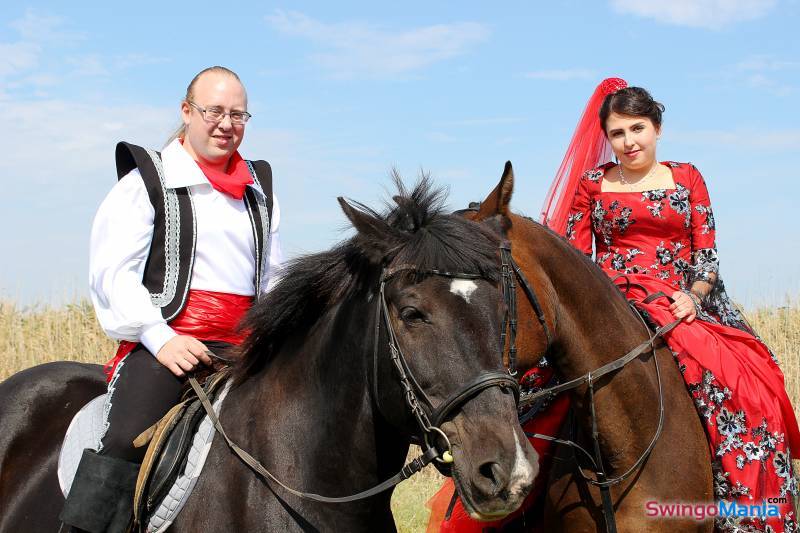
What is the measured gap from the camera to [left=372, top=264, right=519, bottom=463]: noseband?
2.69 metres

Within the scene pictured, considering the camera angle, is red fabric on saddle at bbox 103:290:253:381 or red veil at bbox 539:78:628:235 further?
red veil at bbox 539:78:628:235

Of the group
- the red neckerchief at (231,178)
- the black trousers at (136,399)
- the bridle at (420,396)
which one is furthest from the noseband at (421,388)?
the red neckerchief at (231,178)

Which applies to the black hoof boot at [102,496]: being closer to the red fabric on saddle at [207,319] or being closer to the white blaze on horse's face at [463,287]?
the red fabric on saddle at [207,319]

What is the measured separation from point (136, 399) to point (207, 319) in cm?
52

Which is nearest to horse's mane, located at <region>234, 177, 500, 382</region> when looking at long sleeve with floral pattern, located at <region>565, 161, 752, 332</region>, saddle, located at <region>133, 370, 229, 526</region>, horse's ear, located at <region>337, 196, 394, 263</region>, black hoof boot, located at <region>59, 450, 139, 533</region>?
Result: horse's ear, located at <region>337, 196, 394, 263</region>

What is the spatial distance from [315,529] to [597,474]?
5.67 ft

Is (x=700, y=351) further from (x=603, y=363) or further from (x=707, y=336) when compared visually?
(x=603, y=363)

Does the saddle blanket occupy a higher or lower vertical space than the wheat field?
higher

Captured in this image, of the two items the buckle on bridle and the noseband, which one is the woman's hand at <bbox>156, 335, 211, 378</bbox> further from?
the buckle on bridle

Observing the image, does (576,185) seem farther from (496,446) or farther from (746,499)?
(496,446)

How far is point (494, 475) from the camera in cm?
260

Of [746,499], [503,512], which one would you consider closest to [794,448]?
[746,499]

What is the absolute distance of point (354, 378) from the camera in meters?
3.12

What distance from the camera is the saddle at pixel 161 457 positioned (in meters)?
3.30
